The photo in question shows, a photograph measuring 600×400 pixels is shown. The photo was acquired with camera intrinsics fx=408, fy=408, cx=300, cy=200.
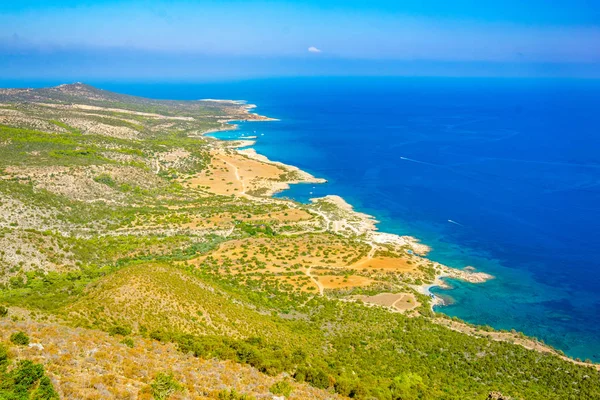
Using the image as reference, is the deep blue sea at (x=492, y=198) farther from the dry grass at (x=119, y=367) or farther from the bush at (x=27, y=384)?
the bush at (x=27, y=384)

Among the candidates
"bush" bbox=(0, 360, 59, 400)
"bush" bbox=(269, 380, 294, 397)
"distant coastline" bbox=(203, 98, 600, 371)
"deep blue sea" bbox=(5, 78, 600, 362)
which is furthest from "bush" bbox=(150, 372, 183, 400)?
"deep blue sea" bbox=(5, 78, 600, 362)

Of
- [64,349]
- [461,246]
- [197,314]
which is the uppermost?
[64,349]

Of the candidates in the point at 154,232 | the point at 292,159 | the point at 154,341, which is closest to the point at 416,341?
the point at 154,341

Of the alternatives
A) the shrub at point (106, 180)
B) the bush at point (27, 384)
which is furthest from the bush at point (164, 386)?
the shrub at point (106, 180)

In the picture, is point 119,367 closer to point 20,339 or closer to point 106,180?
point 20,339

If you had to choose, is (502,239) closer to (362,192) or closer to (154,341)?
(362,192)
